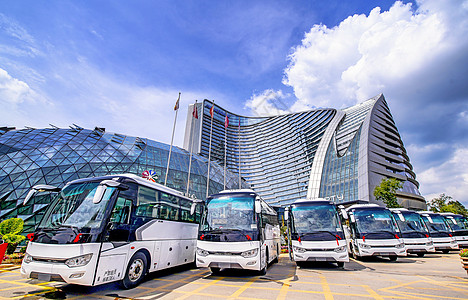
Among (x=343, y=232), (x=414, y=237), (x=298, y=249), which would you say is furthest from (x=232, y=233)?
(x=414, y=237)

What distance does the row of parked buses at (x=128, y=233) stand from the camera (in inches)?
215

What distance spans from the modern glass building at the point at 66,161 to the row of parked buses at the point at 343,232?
66.4ft

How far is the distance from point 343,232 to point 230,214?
598 cm

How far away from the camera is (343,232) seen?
10.4m

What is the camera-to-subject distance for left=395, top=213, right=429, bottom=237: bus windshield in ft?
51.8

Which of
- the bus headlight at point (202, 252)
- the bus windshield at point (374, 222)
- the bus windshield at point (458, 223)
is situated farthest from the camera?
the bus windshield at point (458, 223)

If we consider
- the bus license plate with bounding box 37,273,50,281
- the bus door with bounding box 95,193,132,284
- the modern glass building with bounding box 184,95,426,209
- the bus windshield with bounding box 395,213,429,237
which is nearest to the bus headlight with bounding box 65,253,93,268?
the bus door with bounding box 95,193,132,284

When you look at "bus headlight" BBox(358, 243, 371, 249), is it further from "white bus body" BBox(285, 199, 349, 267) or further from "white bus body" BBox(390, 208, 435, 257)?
"white bus body" BBox(390, 208, 435, 257)

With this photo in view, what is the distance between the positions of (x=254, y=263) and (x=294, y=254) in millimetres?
3704

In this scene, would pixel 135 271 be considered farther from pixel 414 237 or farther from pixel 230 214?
pixel 414 237

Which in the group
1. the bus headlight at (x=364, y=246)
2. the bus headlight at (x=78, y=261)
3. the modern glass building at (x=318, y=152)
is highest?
the modern glass building at (x=318, y=152)

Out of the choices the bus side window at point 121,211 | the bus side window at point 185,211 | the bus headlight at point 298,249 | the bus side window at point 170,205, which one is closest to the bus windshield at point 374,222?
the bus headlight at point 298,249

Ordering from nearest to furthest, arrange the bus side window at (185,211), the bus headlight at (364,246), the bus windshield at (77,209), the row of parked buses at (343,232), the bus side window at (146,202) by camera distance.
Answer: the bus windshield at (77,209) < the bus side window at (146,202) < the row of parked buses at (343,232) < the bus side window at (185,211) < the bus headlight at (364,246)

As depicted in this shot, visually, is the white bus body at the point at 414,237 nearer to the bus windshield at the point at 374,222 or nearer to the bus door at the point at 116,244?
the bus windshield at the point at 374,222
